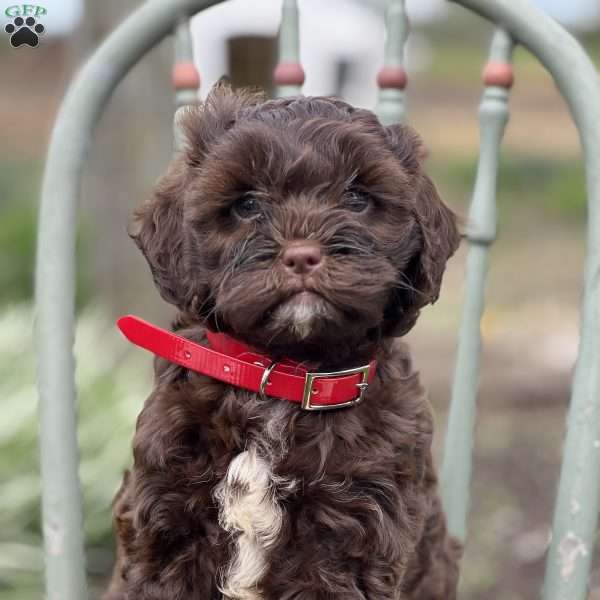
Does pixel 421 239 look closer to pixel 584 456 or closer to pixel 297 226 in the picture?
pixel 297 226

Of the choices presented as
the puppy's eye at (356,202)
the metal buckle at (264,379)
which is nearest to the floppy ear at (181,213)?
the metal buckle at (264,379)

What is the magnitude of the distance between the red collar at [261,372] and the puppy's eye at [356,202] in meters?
0.35

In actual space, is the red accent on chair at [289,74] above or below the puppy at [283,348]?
above

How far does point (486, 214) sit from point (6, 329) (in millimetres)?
2692

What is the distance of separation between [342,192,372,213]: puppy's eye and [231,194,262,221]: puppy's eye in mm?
183

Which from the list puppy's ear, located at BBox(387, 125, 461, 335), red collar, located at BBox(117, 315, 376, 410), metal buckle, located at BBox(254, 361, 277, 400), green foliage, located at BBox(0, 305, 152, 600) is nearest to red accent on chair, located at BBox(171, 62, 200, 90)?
puppy's ear, located at BBox(387, 125, 461, 335)

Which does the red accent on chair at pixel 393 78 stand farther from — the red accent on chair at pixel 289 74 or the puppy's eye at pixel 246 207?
the puppy's eye at pixel 246 207

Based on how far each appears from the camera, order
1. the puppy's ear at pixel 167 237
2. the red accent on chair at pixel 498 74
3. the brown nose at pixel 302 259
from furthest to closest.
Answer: the red accent on chair at pixel 498 74 < the puppy's ear at pixel 167 237 < the brown nose at pixel 302 259

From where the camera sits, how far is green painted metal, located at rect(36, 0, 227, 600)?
229cm

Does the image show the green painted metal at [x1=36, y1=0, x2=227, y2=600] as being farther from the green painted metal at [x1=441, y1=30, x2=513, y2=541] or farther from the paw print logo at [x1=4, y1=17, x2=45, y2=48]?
the green painted metal at [x1=441, y1=30, x2=513, y2=541]

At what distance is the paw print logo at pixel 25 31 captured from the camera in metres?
2.93

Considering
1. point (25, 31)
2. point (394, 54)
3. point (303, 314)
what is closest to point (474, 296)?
point (394, 54)

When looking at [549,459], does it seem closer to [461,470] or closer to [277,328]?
[461,470]

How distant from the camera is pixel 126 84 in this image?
502cm
